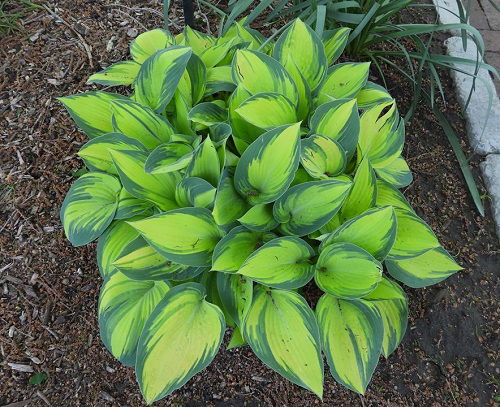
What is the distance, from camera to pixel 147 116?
46.6 inches

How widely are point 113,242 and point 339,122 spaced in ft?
1.97

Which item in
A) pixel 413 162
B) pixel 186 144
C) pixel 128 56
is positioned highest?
pixel 186 144

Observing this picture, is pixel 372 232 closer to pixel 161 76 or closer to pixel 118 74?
pixel 161 76

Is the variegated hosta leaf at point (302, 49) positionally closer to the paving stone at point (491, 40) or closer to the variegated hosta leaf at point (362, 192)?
the variegated hosta leaf at point (362, 192)

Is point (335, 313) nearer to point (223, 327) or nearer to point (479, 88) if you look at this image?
point (223, 327)

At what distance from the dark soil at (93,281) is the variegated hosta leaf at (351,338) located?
1.20 feet

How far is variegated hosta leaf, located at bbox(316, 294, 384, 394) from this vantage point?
1.04 meters

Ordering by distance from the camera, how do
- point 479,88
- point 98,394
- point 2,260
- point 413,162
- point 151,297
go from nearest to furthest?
point 151,297
point 98,394
point 2,260
point 413,162
point 479,88

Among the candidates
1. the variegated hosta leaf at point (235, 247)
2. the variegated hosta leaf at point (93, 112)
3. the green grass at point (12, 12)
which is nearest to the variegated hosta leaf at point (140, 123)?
the variegated hosta leaf at point (93, 112)

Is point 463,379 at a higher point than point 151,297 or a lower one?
lower

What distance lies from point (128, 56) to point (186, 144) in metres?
0.91

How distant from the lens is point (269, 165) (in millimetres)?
1033

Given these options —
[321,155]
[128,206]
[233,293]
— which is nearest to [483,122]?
[321,155]

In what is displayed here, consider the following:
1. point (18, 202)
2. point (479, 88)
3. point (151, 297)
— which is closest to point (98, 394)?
point (151, 297)
